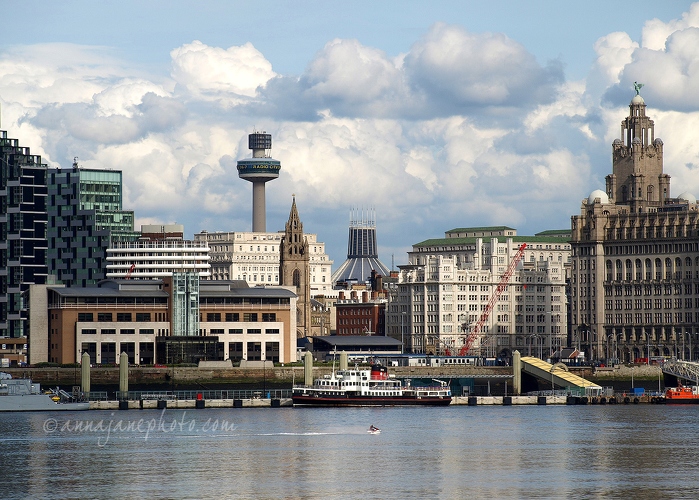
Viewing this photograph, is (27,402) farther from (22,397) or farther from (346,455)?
(346,455)

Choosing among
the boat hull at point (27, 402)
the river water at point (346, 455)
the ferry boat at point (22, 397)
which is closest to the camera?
the river water at point (346, 455)

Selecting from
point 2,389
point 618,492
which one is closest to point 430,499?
point 618,492

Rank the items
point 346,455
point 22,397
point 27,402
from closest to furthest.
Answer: point 346,455
point 22,397
point 27,402

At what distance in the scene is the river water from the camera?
357 feet

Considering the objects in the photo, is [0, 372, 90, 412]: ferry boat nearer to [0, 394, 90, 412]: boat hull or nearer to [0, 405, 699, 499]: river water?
[0, 394, 90, 412]: boat hull

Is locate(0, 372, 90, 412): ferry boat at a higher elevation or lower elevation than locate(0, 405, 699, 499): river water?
higher

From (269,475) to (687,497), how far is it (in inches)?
1201

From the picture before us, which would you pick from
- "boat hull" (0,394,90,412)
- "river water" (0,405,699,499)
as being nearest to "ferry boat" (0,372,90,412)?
"boat hull" (0,394,90,412)

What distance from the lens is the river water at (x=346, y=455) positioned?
109 metres

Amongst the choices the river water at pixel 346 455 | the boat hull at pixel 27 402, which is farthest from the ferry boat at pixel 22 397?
the river water at pixel 346 455

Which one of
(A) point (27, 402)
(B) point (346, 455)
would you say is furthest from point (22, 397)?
(B) point (346, 455)

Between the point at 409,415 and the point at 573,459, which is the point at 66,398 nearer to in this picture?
the point at 409,415

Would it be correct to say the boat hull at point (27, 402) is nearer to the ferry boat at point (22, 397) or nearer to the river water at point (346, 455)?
the ferry boat at point (22, 397)

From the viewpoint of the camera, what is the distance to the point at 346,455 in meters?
132
